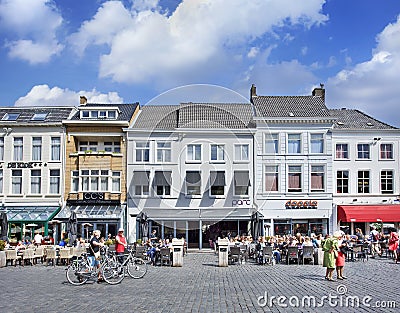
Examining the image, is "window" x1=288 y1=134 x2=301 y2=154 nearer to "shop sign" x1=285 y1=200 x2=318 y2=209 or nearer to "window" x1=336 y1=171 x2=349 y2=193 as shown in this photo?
"window" x1=336 y1=171 x2=349 y2=193

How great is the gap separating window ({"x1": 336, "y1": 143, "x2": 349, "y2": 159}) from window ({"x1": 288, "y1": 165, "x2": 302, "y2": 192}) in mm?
3146

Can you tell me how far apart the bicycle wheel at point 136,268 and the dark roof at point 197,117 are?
23903mm

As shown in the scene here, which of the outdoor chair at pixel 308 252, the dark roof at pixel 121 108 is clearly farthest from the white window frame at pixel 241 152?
the outdoor chair at pixel 308 252

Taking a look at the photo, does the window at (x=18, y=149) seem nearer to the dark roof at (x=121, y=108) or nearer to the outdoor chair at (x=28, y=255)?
the dark roof at (x=121, y=108)

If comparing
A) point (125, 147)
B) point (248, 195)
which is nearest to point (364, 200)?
point (248, 195)

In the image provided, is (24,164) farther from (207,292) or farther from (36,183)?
(207,292)

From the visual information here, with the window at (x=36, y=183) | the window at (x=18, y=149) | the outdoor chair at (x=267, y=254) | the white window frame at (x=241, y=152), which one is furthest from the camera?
the white window frame at (x=241, y=152)

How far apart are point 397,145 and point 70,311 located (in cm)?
3505

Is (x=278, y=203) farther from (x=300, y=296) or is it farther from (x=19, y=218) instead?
(x=300, y=296)

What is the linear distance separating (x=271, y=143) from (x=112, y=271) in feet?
86.1

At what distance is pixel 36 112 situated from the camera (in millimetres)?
43094

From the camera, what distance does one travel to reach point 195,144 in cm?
4159

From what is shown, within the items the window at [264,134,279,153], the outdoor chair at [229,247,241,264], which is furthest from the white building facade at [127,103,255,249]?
the outdoor chair at [229,247,241,264]

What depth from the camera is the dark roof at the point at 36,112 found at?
41.7m
